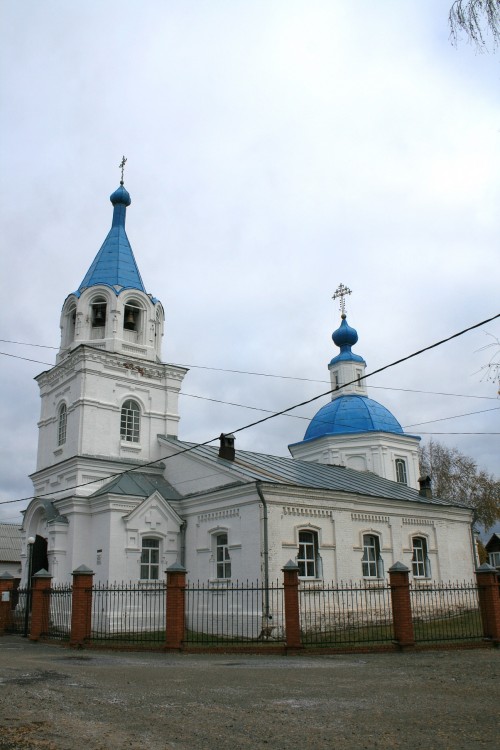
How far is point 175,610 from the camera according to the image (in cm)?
1405

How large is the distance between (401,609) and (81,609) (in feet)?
23.3

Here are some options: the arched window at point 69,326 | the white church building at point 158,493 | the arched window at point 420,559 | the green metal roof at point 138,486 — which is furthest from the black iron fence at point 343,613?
the arched window at point 69,326

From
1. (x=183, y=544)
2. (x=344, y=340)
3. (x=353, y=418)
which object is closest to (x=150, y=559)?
(x=183, y=544)

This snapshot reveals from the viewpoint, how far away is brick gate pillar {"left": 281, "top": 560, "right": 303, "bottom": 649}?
13487 mm

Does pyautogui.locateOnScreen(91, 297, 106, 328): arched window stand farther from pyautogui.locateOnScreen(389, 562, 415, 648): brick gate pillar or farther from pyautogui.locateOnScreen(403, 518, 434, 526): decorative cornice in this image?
pyautogui.locateOnScreen(389, 562, 415, 648): brick gate pillar

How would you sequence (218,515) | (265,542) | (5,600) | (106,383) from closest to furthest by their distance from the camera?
(265,542), (5,600), (218,515), (106,383)

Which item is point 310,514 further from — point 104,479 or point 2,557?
point 2,557

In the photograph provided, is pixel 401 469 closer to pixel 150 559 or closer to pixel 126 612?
pixel 150 559

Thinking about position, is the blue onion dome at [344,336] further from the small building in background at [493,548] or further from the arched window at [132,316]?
the small building in background at [493,548]

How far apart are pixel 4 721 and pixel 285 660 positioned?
23.3ft

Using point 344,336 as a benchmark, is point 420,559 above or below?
below

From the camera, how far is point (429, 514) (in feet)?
75.6

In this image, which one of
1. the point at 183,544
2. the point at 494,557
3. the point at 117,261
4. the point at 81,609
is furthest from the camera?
the point at 494,557

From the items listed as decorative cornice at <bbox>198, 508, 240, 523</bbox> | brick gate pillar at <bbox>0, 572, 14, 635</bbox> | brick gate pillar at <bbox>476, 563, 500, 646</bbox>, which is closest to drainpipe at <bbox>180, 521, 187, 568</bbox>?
decorative cornice at <bbox>198, 508, 240, 523</bbox>
